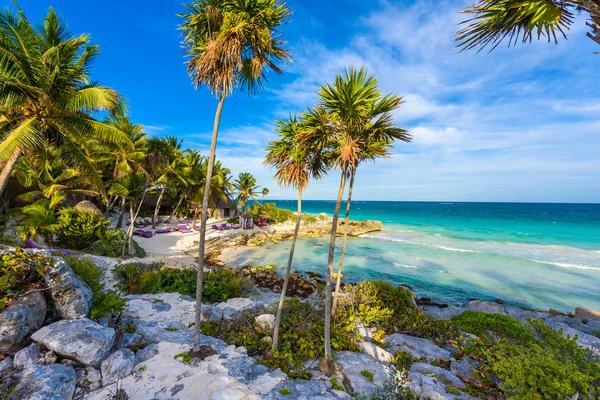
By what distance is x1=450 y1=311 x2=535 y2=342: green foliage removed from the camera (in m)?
7.38

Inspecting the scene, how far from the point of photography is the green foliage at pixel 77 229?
1355 cm

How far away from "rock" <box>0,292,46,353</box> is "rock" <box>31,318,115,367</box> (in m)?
0.22

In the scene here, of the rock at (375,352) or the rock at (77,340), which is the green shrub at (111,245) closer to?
the rock at (77,340)

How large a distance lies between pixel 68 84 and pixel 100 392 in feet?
37.1

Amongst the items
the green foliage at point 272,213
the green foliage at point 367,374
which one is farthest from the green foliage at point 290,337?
the green foliage at point 272,213

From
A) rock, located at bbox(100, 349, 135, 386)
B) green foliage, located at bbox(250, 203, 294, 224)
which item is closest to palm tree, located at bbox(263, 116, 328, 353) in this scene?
rock, located at bbox(100, 349, 135, 386)

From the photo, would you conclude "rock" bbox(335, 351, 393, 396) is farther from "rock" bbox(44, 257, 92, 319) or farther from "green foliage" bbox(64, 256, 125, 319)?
"rock" bbox(44, 257, 92, 319)

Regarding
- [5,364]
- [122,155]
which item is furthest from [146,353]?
[122,155]

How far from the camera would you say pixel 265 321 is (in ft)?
23.4

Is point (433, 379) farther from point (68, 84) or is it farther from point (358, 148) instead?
point (68, 84)

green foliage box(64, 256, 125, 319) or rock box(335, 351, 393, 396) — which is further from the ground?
green foliage box(64, 256, 125, 319)

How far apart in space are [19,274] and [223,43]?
20.5 feet

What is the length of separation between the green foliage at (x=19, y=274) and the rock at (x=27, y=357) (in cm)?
87

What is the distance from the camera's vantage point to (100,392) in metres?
3.81
